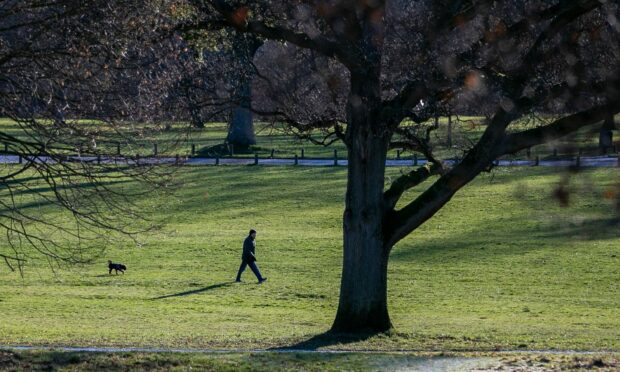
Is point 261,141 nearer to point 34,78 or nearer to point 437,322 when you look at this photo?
point 437,322

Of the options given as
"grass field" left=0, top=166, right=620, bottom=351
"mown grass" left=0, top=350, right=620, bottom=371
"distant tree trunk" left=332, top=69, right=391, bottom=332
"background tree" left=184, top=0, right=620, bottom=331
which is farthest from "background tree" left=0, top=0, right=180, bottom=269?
"distant tree trunk" left=332, top=69, right=391, bottom=332

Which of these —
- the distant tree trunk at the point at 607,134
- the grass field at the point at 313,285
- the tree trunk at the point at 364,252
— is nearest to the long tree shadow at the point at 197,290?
the grass field at the point at 313,285

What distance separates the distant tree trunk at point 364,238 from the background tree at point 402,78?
0.05ft

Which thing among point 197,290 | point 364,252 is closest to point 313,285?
point 197,290

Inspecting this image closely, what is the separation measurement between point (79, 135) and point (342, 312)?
7.05 meters

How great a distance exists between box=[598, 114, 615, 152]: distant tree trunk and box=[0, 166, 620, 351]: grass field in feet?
0.79

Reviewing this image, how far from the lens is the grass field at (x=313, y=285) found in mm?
16656

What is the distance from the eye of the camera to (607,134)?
224 inches

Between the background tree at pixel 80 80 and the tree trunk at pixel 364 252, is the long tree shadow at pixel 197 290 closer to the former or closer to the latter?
the tree trunk at pixel 364 252

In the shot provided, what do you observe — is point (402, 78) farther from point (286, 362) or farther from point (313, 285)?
point (313, 285)

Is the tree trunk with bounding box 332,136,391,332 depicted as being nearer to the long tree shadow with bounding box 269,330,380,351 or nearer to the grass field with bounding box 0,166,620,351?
the long tree shadow with bounding box 269,330,380,351

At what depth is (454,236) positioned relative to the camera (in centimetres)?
3356

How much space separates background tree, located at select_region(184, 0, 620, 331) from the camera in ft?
37.6

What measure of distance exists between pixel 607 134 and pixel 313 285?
803 inches
